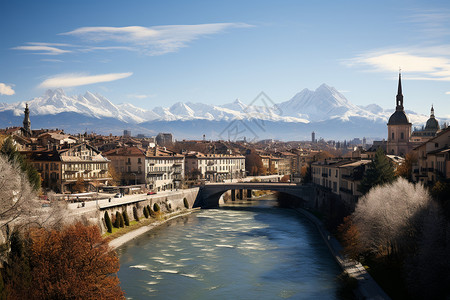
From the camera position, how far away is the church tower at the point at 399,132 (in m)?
114

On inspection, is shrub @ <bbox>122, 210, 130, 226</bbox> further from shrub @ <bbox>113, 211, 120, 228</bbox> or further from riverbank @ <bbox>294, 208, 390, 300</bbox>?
riverbank @ <bbox>294, 208, 390, 300</bbox>

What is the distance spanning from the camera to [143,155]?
104000 millimetres

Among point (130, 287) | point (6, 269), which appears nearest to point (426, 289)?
point (130, 287)

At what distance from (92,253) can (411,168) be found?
148 ft

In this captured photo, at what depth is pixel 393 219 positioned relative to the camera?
1666 inches

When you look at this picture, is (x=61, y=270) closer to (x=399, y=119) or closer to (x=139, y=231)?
(x=139, y=231)

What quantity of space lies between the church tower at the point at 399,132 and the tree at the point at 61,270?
86.0 m

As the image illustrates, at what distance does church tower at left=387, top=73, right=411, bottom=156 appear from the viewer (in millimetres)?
113688

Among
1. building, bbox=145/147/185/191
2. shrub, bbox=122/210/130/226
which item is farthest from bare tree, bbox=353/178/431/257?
building, bbox=145/147/185/191

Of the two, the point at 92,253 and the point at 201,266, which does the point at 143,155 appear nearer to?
the point at 201,266

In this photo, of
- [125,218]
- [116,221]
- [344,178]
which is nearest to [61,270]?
[116,221]

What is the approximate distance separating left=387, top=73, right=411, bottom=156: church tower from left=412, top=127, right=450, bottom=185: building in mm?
49130

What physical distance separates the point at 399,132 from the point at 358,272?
75316mm

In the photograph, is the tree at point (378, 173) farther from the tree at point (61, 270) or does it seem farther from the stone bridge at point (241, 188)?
the tree at point (61, 270)
